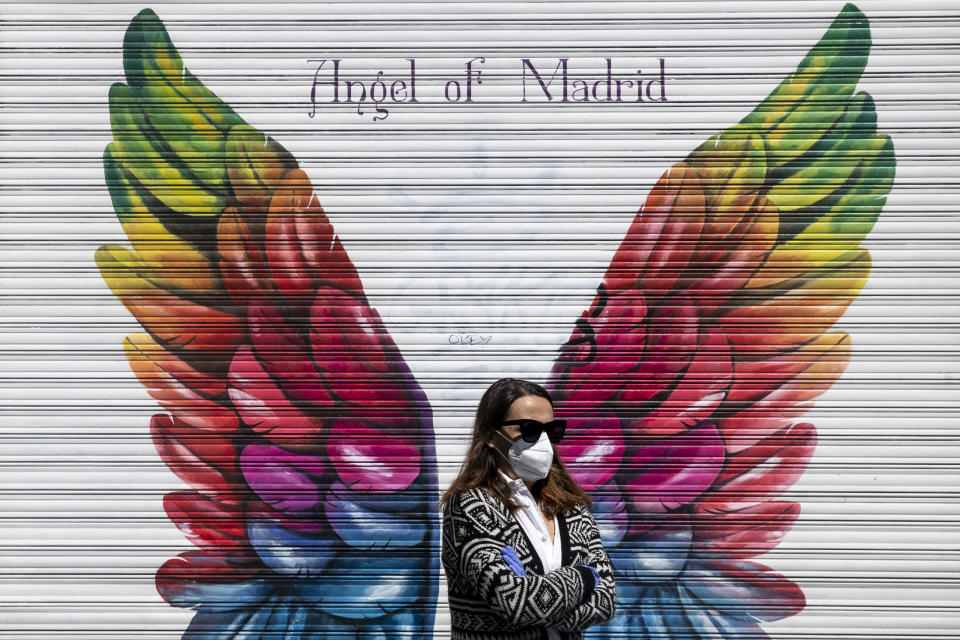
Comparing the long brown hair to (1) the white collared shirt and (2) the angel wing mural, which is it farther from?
(2) the angel wing mural

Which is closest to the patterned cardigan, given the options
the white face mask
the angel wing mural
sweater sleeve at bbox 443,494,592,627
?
sweater sleeve at bbox 443,494,592,627

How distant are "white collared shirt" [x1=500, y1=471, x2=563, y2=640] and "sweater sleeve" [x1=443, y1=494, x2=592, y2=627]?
0.23 ft

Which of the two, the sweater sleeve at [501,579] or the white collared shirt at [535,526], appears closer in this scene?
the sweater sleeve at [501,579]

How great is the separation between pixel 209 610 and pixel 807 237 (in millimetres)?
4014

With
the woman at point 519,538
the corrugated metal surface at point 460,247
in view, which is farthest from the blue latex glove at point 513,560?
the corrugated metal surface at point 460,247

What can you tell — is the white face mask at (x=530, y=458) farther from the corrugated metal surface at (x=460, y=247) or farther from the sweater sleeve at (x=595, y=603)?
the corrugated metal surface at (x=460, y=247)

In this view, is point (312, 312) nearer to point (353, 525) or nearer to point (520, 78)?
point (353, 525)

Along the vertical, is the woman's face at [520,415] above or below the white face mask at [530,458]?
above

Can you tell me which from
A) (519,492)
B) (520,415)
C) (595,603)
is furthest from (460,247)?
(595,603)

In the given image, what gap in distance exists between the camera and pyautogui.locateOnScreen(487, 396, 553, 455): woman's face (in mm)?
3121

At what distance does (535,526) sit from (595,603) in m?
0.30

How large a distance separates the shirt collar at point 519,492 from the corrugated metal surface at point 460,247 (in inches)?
89.2

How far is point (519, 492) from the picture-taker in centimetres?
306

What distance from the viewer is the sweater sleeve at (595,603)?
2.86m
